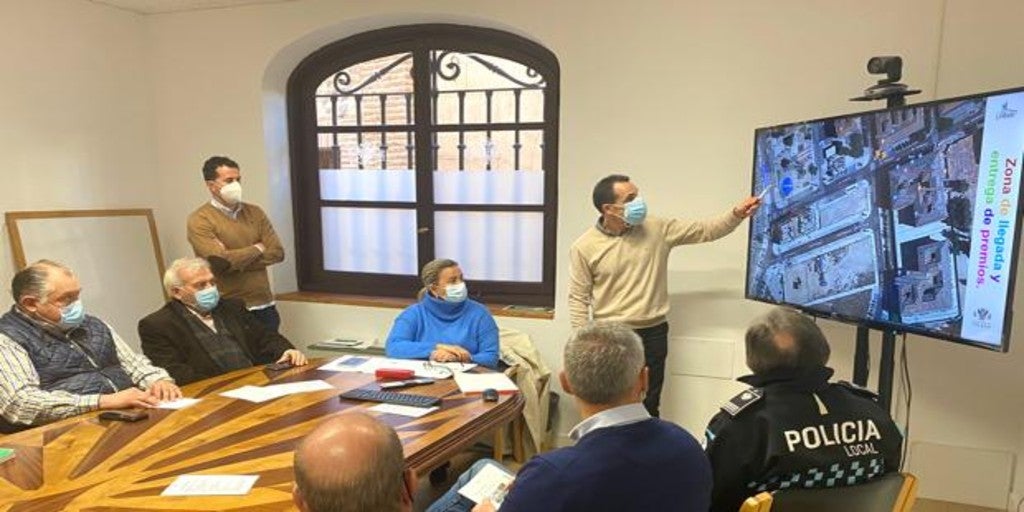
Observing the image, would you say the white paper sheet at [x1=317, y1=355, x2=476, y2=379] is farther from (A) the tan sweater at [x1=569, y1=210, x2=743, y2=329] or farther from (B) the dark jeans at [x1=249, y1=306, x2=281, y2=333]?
(B) the dark jeans at [x1=249, y1=306, x2=281, y2=333]

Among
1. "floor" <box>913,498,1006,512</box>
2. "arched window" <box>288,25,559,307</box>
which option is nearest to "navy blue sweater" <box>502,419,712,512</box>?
"floor" <box>913,498,1006,512</box>

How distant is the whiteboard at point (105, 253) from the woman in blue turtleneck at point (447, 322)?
214 centimetres

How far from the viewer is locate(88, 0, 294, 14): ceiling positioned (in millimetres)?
3857

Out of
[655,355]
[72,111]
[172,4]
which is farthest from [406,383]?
[172,4]

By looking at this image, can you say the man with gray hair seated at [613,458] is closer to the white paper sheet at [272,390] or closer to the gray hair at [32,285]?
the white paper sheet at [272,390]

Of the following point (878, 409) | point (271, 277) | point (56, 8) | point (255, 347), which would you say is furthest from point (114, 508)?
point (56, 8)

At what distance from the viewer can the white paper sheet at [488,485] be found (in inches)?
68.3

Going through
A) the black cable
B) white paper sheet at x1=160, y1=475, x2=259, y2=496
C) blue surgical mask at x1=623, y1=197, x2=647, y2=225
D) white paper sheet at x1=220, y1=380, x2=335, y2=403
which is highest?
blue surgical mask at x1=623, y1=197, x2=647, y2=225

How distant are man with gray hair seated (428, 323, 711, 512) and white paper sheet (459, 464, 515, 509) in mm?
437

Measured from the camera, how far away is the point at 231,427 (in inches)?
77.9

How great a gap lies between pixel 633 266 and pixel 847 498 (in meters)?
1.70

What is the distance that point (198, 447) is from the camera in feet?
6.01

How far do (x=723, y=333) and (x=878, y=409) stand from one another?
172 cm

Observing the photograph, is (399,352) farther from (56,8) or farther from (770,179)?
(56,8)
